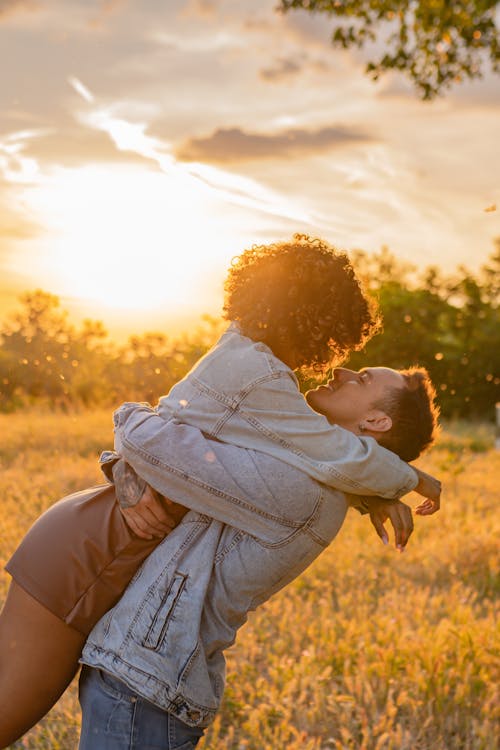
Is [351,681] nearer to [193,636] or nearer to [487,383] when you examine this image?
[193,636]

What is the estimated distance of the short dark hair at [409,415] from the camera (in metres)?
2.67

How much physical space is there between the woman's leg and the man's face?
3.29ft

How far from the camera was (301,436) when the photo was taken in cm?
238

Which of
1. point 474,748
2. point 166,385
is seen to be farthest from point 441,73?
point 166,385

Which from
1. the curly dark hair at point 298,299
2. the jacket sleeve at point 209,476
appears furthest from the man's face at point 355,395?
the jacket sleeve at point 209,476

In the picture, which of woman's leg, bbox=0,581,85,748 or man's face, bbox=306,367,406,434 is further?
man's face, bbox=306,367,406,434

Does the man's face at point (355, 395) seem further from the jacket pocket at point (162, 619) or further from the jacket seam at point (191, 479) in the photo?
the jacket pocket at point (162, 619)

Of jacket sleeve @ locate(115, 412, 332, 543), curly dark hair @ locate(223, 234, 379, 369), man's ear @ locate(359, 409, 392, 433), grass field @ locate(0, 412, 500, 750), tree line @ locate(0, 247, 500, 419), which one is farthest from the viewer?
tree line @ locate(0, 247, 500, 419)

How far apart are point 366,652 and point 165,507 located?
2.66m

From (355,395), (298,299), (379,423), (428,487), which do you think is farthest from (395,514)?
(298,299)

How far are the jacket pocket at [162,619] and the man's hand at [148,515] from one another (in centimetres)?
17

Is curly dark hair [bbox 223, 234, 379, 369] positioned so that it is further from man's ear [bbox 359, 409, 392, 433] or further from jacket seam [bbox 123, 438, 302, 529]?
jacket seam [bbox 123, 438, 302, 529]

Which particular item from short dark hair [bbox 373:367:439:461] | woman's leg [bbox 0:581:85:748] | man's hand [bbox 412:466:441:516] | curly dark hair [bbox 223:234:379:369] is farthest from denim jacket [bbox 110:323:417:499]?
woman's leg [bbox 0:581:85:748]

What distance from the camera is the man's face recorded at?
268 centimetres
